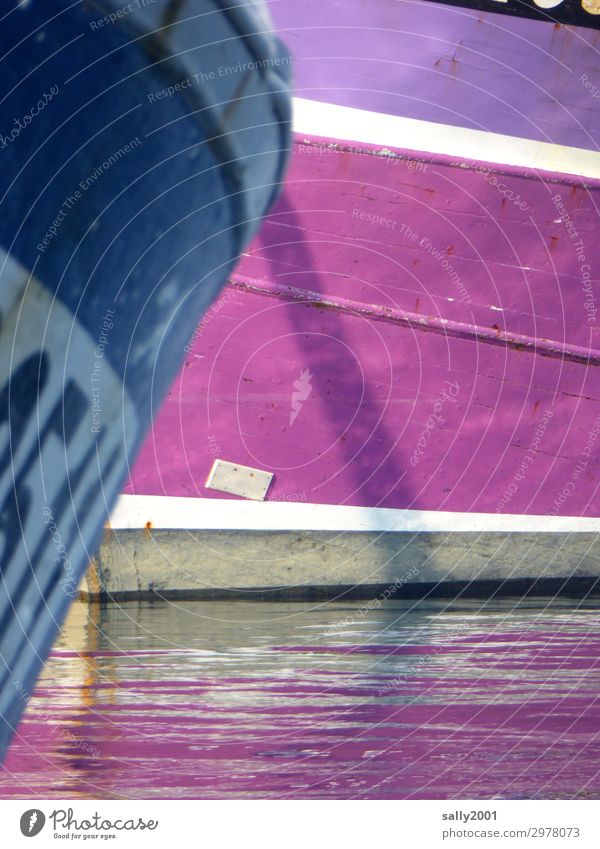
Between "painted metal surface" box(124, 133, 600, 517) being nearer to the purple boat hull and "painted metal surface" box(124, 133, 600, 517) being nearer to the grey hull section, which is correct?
the purple boat hull

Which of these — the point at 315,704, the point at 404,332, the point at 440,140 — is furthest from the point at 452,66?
the point at 315,704

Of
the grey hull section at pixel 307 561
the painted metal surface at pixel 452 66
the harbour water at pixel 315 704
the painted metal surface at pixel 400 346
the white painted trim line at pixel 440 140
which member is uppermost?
the painted metal surface at pixel 452 66

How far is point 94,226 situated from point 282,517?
1136 mm

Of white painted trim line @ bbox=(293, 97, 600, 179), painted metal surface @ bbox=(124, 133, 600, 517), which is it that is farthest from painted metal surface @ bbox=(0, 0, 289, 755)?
painted metal surface @ bbox=(124, 133, 600, 517)

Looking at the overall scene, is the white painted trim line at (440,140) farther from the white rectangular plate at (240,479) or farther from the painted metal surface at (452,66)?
the white rectangular plate at (240,479)

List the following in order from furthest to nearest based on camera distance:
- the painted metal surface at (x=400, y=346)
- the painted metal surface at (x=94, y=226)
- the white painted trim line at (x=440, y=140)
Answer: the painted metal surface at (x=400, y=346), the white painted trim line at (x=440, y=140), the painted metal surface at (x=94, y=226)

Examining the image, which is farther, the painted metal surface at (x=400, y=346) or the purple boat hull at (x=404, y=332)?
the painted metal surface at (x=400, y=346)

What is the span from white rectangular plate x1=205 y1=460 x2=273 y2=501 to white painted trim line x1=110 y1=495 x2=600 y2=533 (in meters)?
0.03

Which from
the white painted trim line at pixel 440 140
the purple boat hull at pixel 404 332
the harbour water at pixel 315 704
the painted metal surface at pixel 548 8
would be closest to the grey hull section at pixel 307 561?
the purple boat hull at pixel 404 332

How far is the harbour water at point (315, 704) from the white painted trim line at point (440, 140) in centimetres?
119

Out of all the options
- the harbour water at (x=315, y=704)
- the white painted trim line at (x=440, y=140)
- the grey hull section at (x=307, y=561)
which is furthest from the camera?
the grey hull section at (x=307, y=561)

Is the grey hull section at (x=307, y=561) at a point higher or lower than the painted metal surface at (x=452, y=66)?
lower

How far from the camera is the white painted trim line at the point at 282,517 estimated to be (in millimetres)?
2670
